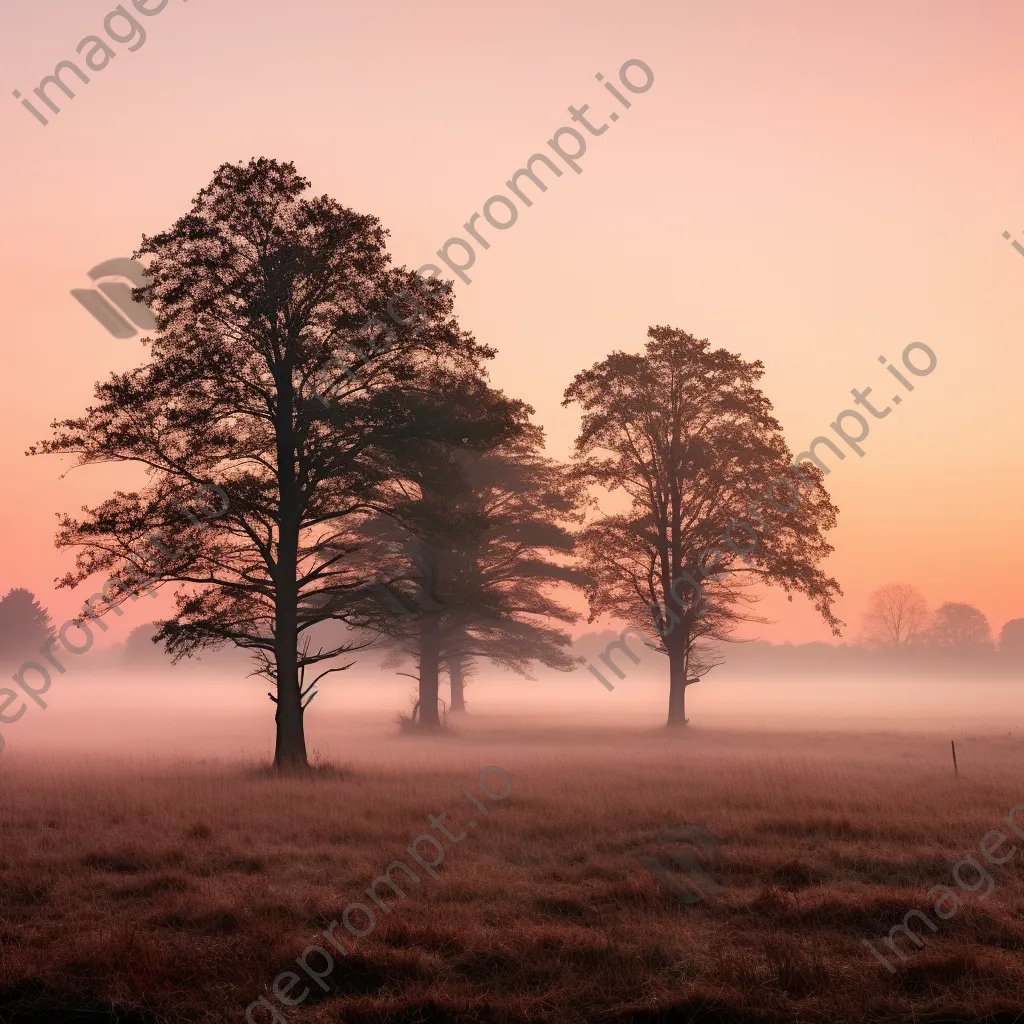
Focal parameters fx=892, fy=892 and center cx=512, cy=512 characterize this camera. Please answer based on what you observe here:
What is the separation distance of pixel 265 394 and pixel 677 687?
70.0ft

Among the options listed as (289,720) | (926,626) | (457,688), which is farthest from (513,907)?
(926,626)

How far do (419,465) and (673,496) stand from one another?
15535mm

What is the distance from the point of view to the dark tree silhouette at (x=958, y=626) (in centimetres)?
12862

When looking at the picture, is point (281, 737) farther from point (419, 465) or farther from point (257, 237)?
point (257, 237)

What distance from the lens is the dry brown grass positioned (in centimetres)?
625

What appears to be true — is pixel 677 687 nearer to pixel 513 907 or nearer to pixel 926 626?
pixel 513 907

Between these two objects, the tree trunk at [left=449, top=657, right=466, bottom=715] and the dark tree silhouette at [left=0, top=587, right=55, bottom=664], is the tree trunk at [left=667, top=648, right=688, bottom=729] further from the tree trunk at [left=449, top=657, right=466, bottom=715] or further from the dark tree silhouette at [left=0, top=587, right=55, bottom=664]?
the dark tree silhouette at [left=0, top=587, right=55, bottom=664]

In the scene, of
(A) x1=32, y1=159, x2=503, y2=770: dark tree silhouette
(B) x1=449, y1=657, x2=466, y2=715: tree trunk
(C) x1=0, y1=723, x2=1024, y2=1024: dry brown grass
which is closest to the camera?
(C) x1=0, y1=723, x2=1024, y2=1024: dry brown grass

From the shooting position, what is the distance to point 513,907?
8148mm

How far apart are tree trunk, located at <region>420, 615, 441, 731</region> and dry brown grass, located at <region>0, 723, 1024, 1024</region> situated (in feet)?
61.8

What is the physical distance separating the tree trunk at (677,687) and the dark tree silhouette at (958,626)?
106223 millimetres

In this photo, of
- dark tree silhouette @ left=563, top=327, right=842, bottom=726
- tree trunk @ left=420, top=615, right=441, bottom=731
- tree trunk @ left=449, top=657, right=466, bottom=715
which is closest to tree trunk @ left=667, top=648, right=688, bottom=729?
dark tree silhouette @ left=563, top=327, right=842, bottom=726

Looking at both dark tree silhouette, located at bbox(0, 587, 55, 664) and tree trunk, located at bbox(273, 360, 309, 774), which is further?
dark tree silhouette, located at bbox(0, 587, 55, 664)

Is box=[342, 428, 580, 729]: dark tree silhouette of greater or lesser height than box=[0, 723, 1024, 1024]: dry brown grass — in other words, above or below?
above
